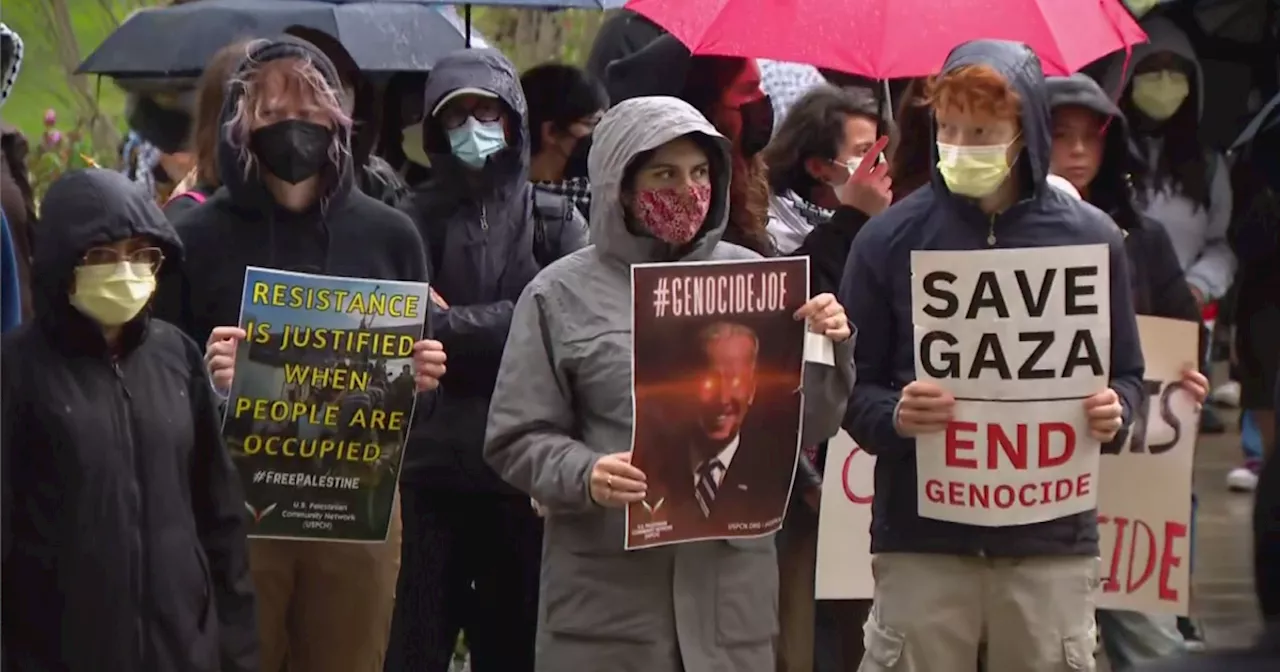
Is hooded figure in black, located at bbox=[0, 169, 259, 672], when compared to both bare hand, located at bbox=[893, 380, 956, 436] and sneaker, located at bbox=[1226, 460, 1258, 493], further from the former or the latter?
sneaker, located at bbox=[1226, 460, 1258, 493]

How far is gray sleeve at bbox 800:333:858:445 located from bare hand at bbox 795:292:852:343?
0.07 m

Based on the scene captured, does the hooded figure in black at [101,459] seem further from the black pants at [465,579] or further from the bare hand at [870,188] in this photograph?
the bare hand at [870,188]

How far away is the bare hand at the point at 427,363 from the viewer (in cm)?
515

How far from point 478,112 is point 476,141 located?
9 cm

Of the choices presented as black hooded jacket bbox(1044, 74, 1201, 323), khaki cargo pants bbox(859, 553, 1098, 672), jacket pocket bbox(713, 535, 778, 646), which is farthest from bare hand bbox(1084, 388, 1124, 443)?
black hooded jacket bbox(1044, 74, 1201, 323)

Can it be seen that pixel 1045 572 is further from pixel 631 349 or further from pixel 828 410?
pixel 631 349

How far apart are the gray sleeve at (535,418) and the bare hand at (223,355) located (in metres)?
0.69

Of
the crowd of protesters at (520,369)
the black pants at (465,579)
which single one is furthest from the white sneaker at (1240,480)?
the black pants at (465,579)

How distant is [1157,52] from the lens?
840cm

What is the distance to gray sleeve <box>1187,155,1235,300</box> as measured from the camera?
814 centimetres

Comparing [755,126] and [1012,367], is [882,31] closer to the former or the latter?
[755,126]

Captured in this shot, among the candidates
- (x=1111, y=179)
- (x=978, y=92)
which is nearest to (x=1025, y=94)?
(x=978, y=92)

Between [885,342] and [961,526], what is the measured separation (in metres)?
0.45

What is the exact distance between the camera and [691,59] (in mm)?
6895
